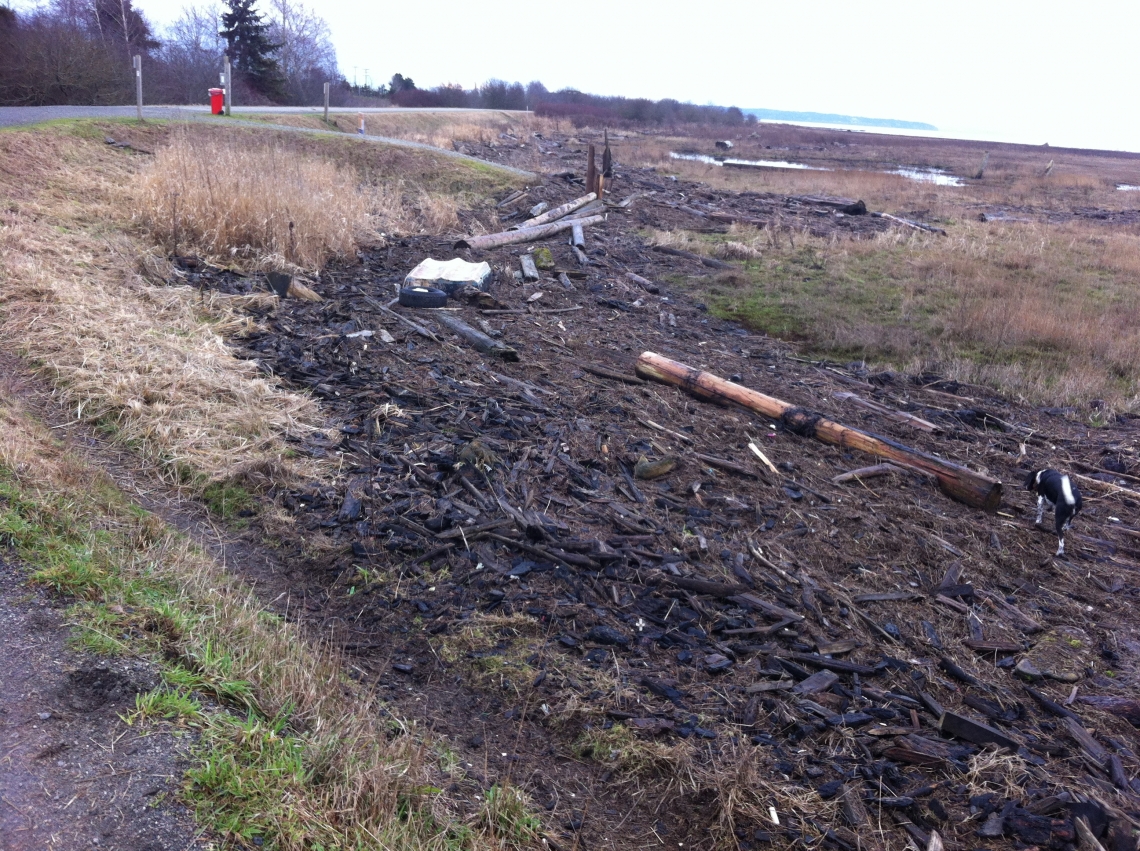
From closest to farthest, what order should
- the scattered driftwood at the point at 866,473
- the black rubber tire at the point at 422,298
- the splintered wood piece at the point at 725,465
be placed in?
the splintered wood piece at the point at 725,465 < the scattered driftwood at the point at 866,473 < the black rubber tire at the point at 422,298

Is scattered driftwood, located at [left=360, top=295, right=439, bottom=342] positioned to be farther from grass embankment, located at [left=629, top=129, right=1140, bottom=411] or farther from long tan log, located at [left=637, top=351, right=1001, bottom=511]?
grass embankment, located at [left=629, top=129, right=1140, bottom=411]

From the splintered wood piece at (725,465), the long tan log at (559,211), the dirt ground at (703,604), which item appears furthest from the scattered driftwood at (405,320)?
the long tan log at (559,211)

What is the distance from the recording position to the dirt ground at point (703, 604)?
3465 millimetres

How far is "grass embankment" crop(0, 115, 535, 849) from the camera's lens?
2.81m

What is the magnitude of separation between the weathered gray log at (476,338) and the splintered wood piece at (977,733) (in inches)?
215

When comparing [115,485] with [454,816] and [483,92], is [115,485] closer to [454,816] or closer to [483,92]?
[454,816]

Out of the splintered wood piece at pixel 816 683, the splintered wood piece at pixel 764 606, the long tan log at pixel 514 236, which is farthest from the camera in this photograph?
the long tan log at pixel 514 236

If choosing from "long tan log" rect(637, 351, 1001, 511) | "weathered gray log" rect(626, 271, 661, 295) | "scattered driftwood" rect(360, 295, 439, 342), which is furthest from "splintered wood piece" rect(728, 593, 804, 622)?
"weathered gray log" rect(626, 271, 661, 295)

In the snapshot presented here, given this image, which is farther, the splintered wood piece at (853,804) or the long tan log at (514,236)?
the long tan log at (514,236)

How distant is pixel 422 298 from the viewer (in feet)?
30.5

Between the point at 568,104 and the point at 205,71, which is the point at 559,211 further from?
the point at 568,104

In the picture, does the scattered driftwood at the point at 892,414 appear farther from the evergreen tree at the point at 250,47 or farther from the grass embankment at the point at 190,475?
the evergreen tree at the point at 250,47

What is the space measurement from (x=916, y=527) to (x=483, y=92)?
7338cm

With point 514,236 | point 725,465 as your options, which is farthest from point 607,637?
point 514,236
